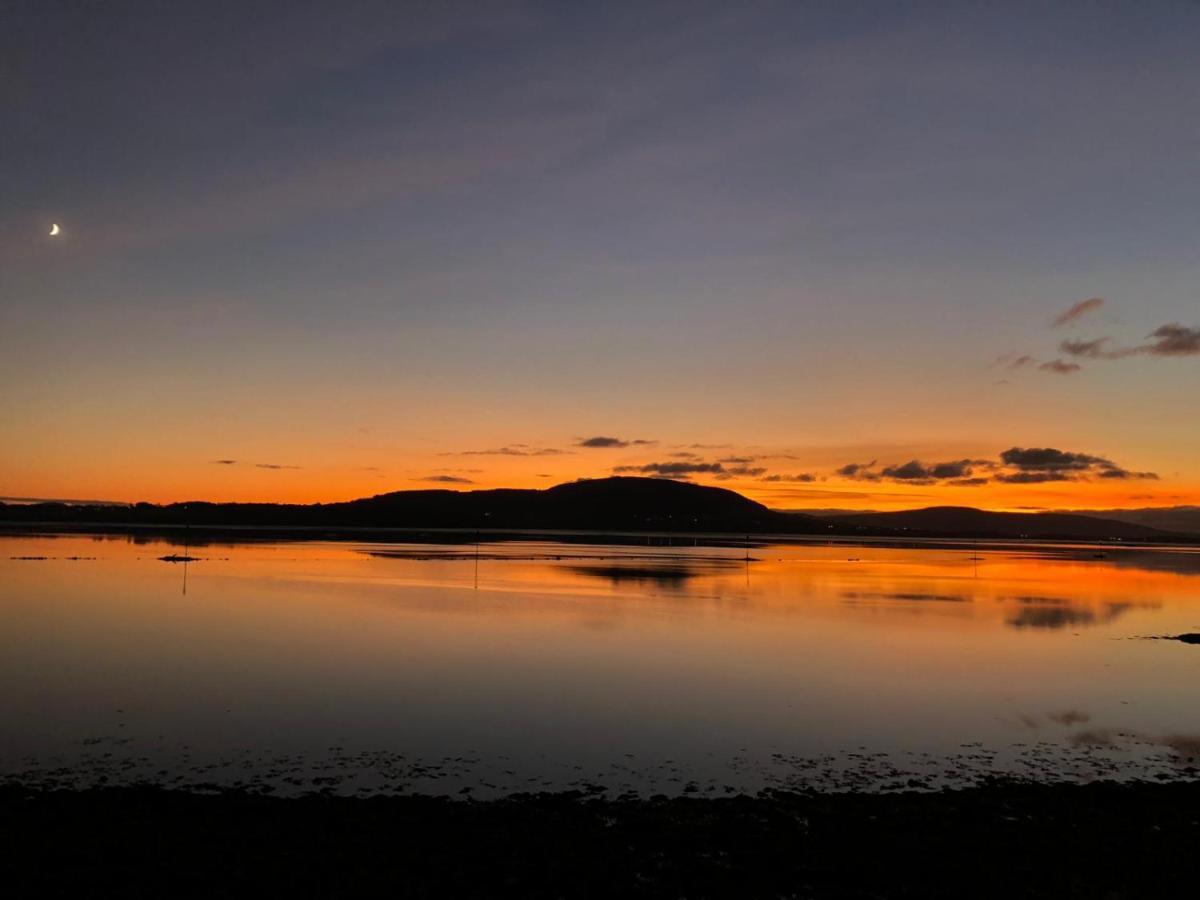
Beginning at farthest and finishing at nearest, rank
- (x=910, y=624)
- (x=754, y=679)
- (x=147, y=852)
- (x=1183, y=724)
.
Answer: (x=910, y=624) → (x=754, y=679) → (x=1183, y=724) → (x=147, y=852)

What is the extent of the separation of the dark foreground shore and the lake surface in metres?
1.84

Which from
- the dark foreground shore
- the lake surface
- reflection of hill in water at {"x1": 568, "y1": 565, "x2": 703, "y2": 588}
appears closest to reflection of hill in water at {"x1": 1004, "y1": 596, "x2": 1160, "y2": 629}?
the lake surface

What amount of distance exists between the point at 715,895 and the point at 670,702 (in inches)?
500

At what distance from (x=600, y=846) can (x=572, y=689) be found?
41.8 feet

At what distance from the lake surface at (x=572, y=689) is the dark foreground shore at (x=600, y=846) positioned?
184 centimetres

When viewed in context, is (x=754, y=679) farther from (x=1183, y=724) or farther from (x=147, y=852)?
(x=147, y=852)

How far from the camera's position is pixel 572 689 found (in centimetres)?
2470

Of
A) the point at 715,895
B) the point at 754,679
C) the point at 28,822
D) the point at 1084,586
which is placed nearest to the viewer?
the point at 715,895

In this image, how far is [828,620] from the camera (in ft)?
139

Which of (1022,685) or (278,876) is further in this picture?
(1022,685)

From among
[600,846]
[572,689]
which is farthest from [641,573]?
[600,846]

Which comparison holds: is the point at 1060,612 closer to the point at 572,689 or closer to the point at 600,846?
the point at 572,689

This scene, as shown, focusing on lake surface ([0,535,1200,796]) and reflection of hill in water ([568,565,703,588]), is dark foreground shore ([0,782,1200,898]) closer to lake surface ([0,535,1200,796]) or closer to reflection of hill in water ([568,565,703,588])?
lake surface ([0,535,1200,796])

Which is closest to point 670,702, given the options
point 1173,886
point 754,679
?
point 754,679
